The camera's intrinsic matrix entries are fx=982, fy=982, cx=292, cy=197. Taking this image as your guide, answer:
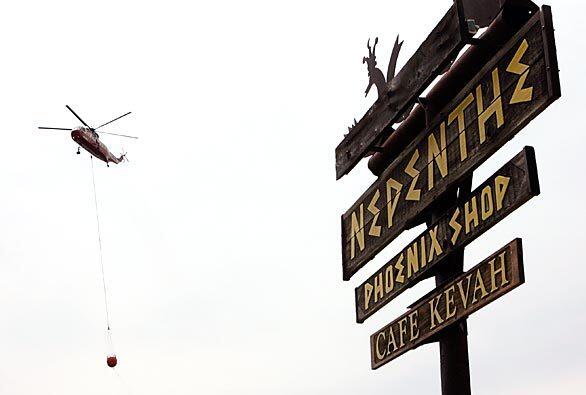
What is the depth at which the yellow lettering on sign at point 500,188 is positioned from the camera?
897 centimetres

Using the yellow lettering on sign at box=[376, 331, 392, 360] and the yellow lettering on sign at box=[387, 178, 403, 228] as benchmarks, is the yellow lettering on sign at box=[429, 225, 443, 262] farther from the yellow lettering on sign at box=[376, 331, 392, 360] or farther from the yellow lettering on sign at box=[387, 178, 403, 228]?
the yellow lettering on sign at box=[376, 331, 392, 360]

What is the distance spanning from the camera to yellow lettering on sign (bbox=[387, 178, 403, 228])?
11.2 m

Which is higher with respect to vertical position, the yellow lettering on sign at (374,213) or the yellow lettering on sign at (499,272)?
the yellow lettering on sign at (374,213)

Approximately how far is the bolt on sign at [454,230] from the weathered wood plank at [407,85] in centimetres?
159

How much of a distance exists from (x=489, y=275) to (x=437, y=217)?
164cm

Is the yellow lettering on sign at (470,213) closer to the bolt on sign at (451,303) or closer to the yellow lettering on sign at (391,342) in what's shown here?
the bolt on sign at (451,303)

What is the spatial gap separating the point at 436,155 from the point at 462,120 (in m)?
0.58

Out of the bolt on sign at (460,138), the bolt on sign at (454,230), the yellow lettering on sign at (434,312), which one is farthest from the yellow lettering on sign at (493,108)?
the yellow lettering on sign at (434,312)

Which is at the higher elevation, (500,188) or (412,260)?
(500,188)

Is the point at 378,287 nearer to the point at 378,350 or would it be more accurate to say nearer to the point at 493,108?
the point at 378,350

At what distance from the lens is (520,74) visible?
360 inches

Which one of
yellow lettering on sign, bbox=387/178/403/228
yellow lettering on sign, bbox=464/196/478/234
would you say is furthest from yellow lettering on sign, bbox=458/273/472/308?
yellow lettering on sign, bbox=387/178/403/228

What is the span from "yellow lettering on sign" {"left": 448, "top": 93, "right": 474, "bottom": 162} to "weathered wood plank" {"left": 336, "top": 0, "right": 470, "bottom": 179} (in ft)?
1.74

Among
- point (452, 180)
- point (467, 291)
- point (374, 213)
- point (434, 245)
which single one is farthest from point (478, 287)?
point (374, 213)
